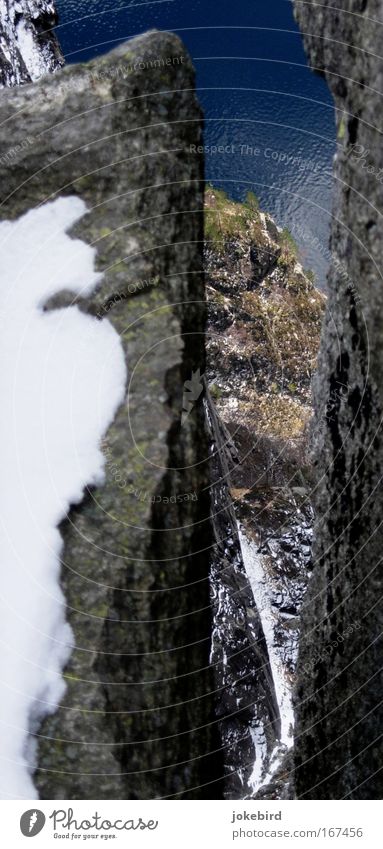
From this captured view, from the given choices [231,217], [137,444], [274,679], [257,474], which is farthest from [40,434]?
[231,217]

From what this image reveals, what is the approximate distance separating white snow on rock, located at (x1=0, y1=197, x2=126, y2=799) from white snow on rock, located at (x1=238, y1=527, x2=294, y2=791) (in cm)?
531

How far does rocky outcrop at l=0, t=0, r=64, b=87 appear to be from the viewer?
10.6m

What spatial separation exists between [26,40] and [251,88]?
23.8 meters

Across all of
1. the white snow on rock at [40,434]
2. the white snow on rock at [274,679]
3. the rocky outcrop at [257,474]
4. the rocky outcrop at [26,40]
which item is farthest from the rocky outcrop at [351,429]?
the rocky outcrop at [26,40]

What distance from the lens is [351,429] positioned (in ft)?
22.2

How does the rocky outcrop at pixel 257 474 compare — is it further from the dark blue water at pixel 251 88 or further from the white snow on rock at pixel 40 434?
the white snow on rock at pixel 40 434

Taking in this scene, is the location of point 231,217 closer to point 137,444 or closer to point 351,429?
point 351,429

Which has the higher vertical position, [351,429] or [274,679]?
[274,679]

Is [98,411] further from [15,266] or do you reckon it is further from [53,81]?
[53,81]

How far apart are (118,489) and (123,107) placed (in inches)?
116

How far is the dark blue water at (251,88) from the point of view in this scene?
32531mm

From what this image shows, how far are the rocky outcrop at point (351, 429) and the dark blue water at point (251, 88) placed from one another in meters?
25.5

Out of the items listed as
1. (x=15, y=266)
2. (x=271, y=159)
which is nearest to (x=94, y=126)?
(x=15, y=266)

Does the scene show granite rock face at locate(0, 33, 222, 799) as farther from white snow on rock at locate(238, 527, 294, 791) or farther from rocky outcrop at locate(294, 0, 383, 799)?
white snow on rock at locate(238, 527, 294, 791)
